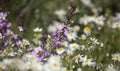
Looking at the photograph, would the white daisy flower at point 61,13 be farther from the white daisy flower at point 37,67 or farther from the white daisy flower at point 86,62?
the white daisy flower at point 37,67

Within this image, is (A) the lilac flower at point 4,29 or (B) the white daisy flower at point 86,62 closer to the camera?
(B) the white daisy flower at point 86,62

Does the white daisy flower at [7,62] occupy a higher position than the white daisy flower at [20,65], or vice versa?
the white daisy flower at [7,62]

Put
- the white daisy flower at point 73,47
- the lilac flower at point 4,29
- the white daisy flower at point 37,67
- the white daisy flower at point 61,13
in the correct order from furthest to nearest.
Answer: the white daisy flower at point 61,13, the white daisy flower at point 73,47, the lilac flower at point 4,29, the white daisy flower at point 37,67

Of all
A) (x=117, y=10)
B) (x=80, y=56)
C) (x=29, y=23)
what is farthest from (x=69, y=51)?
(x=117, y=10)

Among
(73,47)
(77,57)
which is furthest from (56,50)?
(73,47)

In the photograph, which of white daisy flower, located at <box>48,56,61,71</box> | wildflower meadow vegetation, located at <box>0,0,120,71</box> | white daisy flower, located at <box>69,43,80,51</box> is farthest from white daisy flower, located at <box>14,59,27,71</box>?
white daisy flower, located at <box>69,43,80,51</box>

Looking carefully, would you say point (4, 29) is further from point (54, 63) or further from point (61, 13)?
point (61, 13)

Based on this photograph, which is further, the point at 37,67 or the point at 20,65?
the point at 20,65

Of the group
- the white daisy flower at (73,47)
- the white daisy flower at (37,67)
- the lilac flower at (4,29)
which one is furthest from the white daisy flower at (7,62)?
the white daisy flower at (73,47)

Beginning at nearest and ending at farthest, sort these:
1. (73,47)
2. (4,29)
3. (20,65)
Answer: (20,65) < (4,29) < (73,47)

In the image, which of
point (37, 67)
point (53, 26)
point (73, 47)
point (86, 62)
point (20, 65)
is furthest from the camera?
point (53, 26)

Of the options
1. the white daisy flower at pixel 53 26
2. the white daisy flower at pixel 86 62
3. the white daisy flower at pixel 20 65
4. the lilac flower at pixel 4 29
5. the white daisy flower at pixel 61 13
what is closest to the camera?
the white daisy flower at pixel 20 65
